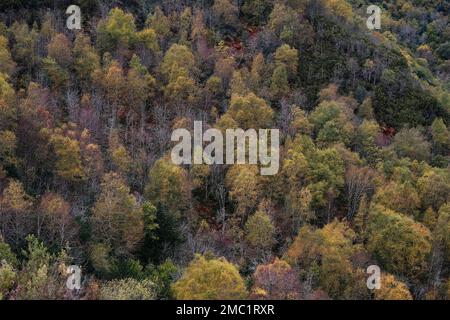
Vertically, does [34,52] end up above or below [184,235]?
above

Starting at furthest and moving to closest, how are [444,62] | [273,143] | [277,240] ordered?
[444,62]
[273,143]
[277,240]

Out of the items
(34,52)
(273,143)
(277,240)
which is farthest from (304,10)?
(277,240)

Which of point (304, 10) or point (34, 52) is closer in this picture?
point (34, 52)

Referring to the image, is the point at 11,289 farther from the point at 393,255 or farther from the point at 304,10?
the point at 304,10

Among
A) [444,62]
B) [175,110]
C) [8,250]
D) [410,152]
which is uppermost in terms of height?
[444,62]
